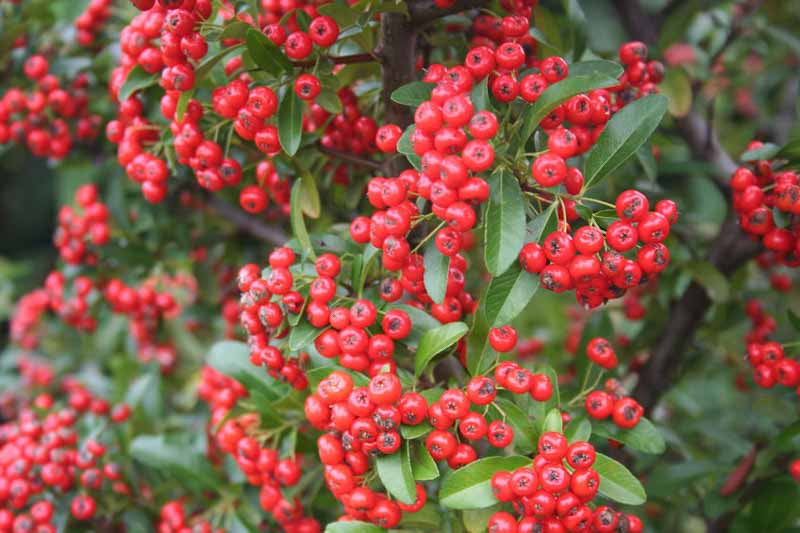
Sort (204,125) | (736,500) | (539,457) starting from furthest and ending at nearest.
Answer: (736,500)
(204,125)
(539,457)

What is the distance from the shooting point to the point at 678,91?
2760 mm

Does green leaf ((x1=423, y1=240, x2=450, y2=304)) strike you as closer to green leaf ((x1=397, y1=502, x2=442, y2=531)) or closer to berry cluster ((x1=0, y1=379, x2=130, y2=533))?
green leaf ((x1=397, y1=502, x2=442, y2=531))

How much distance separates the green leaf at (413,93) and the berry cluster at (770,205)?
3.43 feet

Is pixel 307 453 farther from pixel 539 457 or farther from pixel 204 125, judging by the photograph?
pixel 204 125

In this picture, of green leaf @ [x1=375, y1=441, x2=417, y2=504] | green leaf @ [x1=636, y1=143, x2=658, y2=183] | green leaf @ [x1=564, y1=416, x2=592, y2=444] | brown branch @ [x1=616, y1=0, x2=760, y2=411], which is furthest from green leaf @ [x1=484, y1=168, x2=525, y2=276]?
brown branch @ [x1=616, y1=0, x2=760, y2=411]

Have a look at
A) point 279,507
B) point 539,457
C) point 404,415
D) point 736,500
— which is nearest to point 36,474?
point 279,507

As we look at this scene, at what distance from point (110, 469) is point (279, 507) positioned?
0.89 m

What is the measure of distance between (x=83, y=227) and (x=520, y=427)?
89.4 inches

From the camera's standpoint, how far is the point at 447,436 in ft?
5.53

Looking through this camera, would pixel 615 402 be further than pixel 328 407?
Yes

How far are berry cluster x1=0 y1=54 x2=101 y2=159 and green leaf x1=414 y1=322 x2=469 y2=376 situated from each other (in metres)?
2.09

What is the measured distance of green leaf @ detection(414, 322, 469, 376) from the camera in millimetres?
1662

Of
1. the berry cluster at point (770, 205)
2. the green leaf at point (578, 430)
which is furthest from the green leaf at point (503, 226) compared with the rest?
the berry cluster at point (770, 205)

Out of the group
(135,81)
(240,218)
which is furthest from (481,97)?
(240,218)
